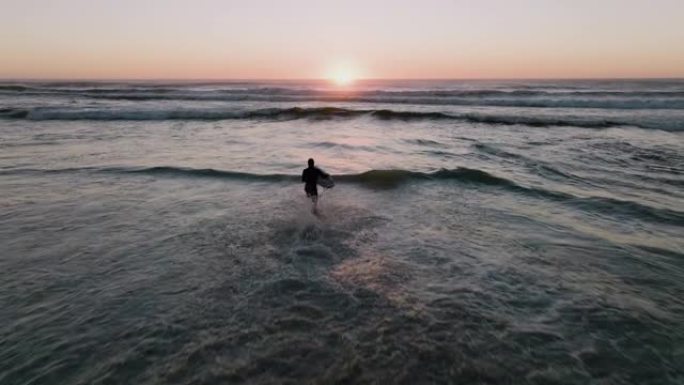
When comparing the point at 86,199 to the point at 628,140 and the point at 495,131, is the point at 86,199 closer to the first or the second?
the point at 495,131

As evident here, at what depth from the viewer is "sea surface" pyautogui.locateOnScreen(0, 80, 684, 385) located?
202 inches

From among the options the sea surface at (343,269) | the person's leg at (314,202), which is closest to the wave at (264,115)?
the sea surface at (343,269)

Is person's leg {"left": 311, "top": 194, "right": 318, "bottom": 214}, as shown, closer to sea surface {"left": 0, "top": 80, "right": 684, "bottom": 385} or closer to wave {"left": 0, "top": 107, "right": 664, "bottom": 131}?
sea surface {"left": 0, "top": 80, "right": 684, "bottom": 385}

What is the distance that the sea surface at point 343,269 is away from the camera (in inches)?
202

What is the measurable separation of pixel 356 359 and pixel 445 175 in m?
10.3

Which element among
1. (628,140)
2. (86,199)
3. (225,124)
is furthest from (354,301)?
(225,124)

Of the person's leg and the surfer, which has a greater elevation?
the surfer

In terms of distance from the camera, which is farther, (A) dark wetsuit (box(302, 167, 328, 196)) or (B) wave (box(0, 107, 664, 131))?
(B) wave (box(0, 107, 664, 131))

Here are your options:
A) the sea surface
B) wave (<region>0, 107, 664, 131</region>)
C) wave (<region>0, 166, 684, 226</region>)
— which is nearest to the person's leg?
the sea surface

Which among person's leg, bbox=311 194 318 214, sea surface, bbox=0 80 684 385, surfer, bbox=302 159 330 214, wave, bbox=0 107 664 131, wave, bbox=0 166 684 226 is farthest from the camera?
wave, bbox=0 107 664 131

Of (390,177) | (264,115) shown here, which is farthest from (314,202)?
(264,115)

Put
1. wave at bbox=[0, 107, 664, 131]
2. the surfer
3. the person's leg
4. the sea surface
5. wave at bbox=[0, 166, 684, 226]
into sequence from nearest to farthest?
Answer: 1. the sea surface
2. the surfer
3. the person's leg
4. wave at bbox=[0, 166, 684, 226]
5. wave at bbox=[0, 107, 664, 131]

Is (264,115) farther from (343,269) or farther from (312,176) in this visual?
(343,269)

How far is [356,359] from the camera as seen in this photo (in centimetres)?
511
